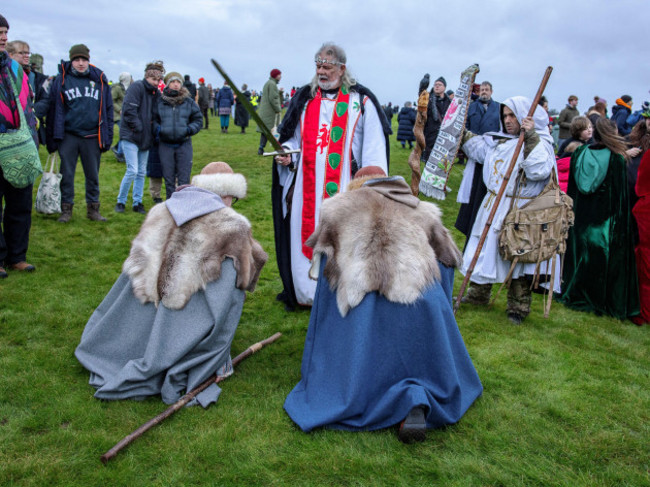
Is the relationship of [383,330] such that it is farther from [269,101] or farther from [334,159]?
[269,101]

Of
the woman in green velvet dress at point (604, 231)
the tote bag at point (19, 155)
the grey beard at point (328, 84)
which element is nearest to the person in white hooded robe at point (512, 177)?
the woman in green velvet dress at point (604, 231)

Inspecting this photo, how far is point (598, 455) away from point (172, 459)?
242 cm

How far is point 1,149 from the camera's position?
15.7 ft

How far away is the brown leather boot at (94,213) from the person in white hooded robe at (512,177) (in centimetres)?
531

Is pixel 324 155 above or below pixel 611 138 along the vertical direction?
below

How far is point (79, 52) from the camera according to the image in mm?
6727

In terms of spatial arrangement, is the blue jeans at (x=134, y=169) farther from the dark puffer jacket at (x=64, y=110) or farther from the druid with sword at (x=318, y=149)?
the druid with sword at (x=318, y=149)

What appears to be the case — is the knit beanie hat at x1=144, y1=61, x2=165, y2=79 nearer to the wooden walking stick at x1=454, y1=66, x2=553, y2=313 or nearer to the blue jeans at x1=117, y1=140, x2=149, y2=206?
the blue jeans at x1=117, y1=140, x2=149, y2=206

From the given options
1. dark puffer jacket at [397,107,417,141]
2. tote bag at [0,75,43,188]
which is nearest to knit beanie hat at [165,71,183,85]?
tote bag at [0,75,43,188]

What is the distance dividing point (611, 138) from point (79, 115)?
6.41m

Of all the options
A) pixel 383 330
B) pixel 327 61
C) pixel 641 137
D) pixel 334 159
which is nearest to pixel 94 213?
pixel 334 159

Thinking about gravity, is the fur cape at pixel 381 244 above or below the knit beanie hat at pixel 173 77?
below

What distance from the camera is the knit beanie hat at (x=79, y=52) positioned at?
669 cm

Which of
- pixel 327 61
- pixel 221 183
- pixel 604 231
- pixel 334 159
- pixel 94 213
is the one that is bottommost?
pixel 94 213
